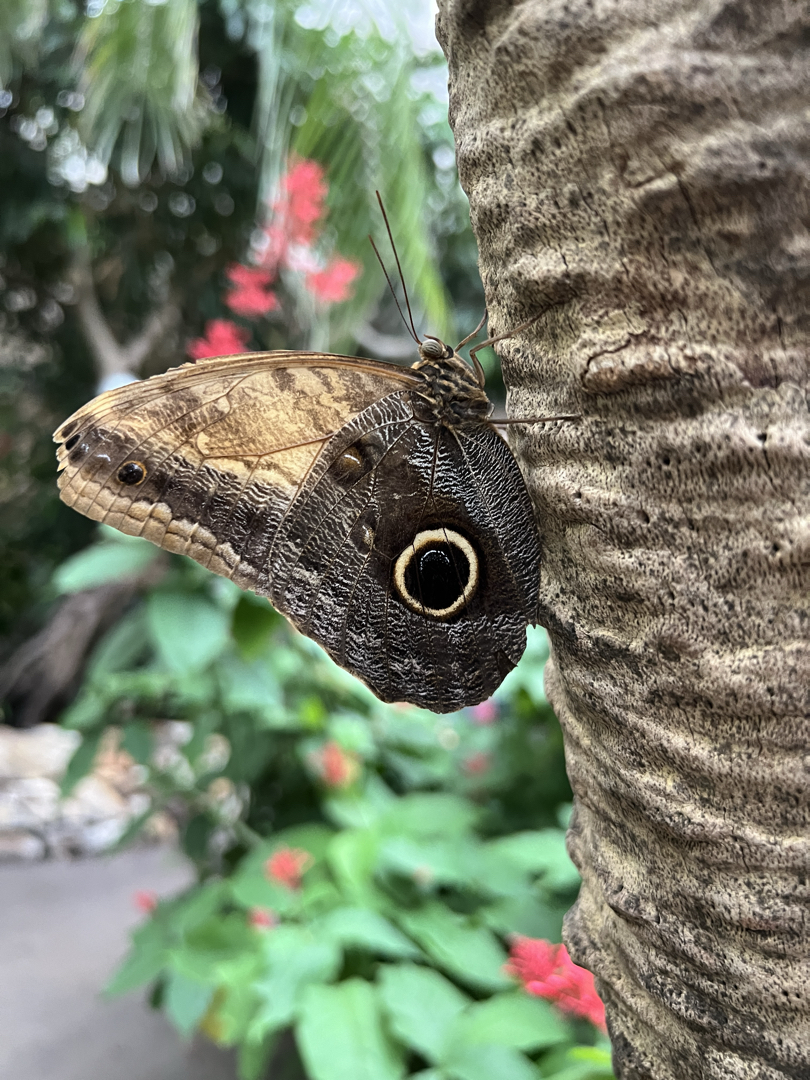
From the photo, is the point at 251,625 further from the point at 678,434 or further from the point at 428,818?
the point at 678,434

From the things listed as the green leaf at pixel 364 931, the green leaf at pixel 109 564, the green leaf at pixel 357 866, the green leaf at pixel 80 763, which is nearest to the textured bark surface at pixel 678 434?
the green leaf at pixel 364 931

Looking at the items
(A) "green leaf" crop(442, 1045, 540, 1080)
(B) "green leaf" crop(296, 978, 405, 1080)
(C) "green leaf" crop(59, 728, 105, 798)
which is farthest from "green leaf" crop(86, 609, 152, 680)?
(A) "green leaf" crop(442, 1045, 540, 1080)

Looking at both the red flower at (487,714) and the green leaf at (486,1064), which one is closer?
the green leaf at (486,1064)

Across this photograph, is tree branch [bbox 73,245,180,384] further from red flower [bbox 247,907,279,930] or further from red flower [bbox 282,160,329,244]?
red flower [bbox 247,907,279,930]

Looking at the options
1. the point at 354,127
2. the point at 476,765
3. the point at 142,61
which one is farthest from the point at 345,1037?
the point at 142,61

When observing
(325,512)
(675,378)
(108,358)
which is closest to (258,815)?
(325,512)

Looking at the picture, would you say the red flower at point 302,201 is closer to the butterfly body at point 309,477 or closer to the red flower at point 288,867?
the butterfly body at point 309,477

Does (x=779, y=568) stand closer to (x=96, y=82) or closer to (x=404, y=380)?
(x=404, y=380)
